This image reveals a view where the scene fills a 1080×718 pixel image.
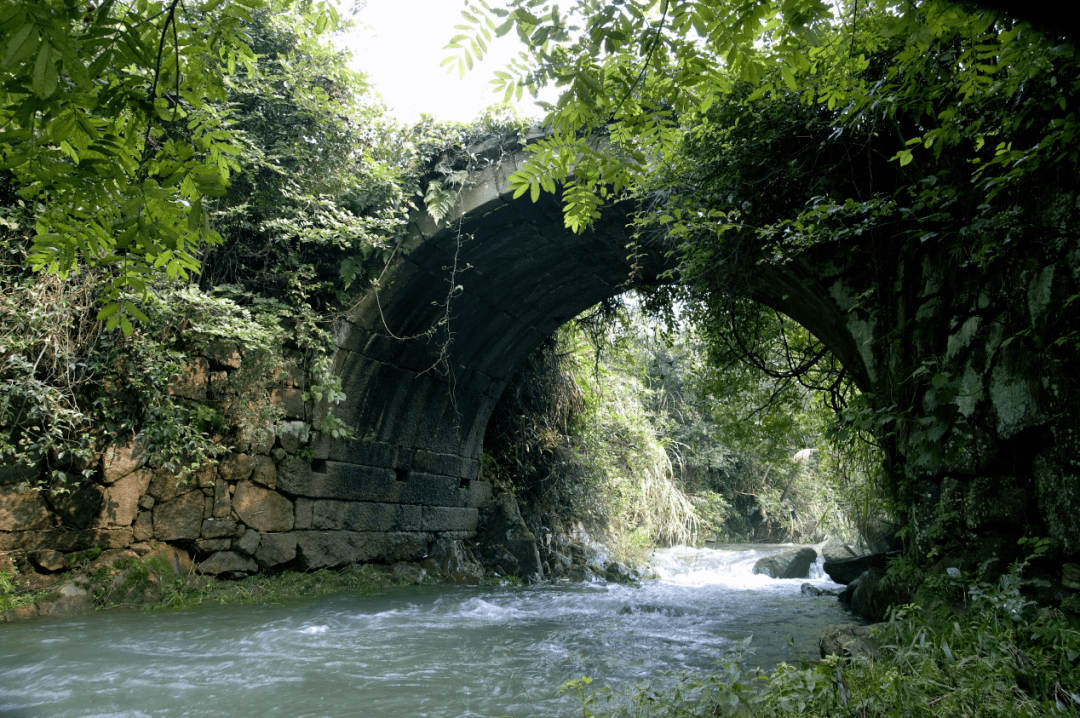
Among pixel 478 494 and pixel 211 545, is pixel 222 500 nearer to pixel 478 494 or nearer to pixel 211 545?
pixel 211 545

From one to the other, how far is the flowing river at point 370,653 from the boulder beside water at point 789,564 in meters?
4.68

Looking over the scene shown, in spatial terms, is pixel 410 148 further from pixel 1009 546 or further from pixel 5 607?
pixel 1009 546

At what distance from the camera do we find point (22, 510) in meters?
4.45

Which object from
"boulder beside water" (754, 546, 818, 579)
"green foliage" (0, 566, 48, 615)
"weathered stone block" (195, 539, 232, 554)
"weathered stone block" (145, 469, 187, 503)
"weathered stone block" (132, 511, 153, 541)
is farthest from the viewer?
"boulder beside water" (754, 546, 818, 579)

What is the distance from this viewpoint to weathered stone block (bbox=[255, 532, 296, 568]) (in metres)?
5.79

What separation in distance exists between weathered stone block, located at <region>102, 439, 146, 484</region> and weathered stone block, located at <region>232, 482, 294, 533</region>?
903 mm

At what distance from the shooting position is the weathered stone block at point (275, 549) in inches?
228

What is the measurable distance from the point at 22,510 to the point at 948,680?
18.3ft

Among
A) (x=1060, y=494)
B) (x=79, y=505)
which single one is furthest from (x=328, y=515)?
(x=1060, y=494)

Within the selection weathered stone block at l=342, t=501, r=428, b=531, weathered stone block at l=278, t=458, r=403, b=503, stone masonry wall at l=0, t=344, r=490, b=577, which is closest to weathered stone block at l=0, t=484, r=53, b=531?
stone masonry wall at l=0, t=344, r=490, b=577

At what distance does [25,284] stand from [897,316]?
5797mm

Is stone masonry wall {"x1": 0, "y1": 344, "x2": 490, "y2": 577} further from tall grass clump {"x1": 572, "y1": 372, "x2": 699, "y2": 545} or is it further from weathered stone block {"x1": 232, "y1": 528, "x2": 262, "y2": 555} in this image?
tall grass clump {"x1": 572, "y1": 372, "x2": 699, "y2": 545}

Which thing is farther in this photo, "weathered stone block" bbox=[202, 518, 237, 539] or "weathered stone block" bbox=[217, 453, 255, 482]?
"weathered stone block" bbox=[217, 453, 255, 482]

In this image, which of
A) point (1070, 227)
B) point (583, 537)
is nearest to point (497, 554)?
point (583, 537)
